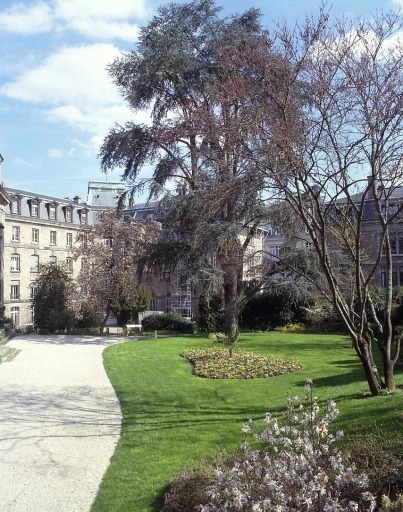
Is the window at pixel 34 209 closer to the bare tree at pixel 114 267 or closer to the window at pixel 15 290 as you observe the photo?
the window at pixel 15 290

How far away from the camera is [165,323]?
1182 inches

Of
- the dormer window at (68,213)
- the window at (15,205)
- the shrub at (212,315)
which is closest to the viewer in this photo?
the shrub at (212,315)

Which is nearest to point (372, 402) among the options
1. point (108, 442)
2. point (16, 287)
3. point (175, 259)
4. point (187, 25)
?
point (108, 442)

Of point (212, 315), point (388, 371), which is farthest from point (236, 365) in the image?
point (212, 315)

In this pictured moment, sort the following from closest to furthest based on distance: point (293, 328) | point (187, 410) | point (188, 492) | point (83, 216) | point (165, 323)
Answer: point (188, 492) < point (187, 410) < point (293, 328) < point (165, 323) < point (83, 216)

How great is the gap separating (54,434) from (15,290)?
45.0m

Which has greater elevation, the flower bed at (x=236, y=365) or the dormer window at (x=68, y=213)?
the dormer window at (x=68, y=213)

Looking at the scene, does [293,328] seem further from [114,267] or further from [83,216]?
[83,216]

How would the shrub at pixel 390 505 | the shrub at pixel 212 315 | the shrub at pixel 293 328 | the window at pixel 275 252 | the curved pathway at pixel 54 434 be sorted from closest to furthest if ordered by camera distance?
the shrub at pixel 390 505 < the curved pathway at pixel 54 434 < the window at pixel 275 252 < the shrub at pixel 293 328 < the shrub at pixel 212 315

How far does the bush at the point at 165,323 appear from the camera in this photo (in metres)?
29.5

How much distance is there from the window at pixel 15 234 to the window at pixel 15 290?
163 inches

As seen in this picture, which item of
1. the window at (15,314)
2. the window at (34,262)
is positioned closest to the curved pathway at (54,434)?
the window at (15,314)

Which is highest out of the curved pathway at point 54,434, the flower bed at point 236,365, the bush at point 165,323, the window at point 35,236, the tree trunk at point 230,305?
the window at point 35,236

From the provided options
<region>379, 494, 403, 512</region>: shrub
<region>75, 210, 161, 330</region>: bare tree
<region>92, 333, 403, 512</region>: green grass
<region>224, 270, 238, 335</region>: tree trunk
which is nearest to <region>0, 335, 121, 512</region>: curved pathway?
<region>92, 333, 403, 512</region>: green grass
